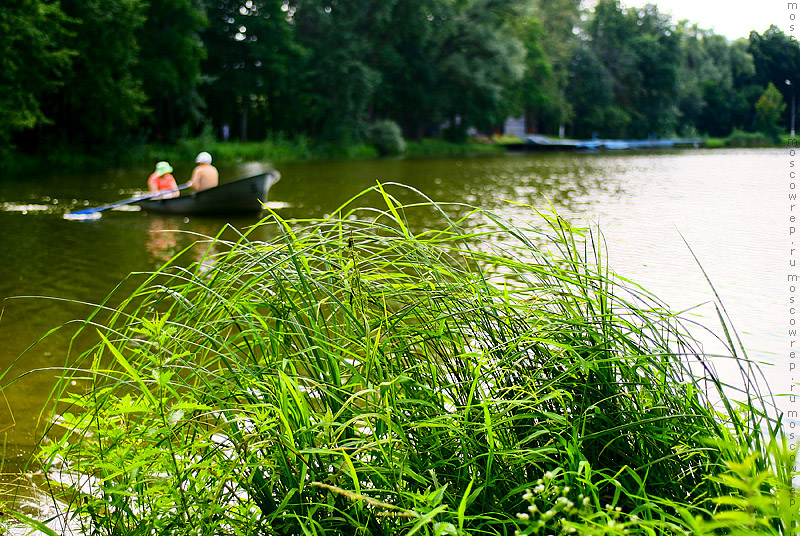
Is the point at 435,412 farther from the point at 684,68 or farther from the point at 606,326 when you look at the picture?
the point at 684,68

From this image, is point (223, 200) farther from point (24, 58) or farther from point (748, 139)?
point (748, 139)

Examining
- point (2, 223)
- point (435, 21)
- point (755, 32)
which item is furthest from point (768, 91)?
point (2, 223)

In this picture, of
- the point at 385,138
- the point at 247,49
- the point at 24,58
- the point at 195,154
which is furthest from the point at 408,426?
the point at 385,138

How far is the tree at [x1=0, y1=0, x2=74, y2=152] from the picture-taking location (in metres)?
19.7

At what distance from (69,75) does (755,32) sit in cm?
2106

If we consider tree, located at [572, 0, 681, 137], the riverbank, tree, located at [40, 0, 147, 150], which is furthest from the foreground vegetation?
tree, located at [572, 0, 681, 137]

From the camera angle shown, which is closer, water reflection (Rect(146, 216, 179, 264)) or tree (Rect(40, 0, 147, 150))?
water reflection (Rect(146, 216, 179, 264))

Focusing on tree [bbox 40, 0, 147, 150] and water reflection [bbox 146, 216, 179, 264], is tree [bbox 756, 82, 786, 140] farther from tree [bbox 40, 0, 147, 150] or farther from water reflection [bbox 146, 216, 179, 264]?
water reflection [bbox 146, 216, 179, 264]

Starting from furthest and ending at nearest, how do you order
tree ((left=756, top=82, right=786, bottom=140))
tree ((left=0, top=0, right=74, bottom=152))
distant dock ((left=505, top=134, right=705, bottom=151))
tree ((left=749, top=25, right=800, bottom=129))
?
1. distant dock ((left=505, top=134, right=705, bottom=151))
2. tree ((left=756, top=82, right=786, bottom=140))
3. tree ((left=749, top=25, right=800, bottom=129))
4. tree ((left=0, top=0, right=74, bottom=152))

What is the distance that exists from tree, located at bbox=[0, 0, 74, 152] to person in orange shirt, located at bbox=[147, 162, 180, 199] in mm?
7778

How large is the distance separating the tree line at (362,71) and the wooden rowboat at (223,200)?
9.61m

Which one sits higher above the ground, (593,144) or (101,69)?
(101,69)

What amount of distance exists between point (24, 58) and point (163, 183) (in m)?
9.77

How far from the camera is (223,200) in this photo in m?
12.7
